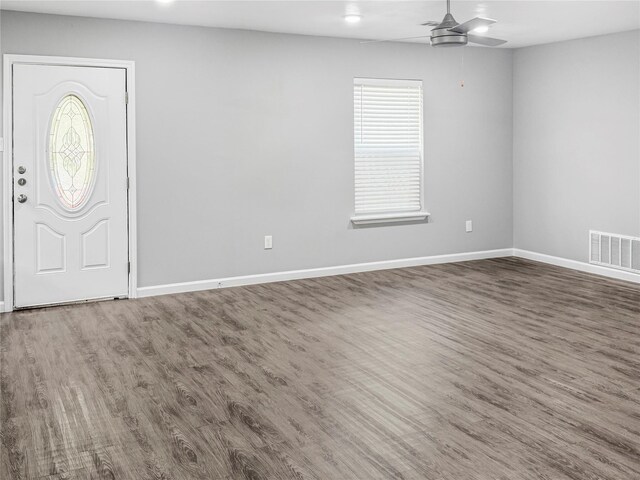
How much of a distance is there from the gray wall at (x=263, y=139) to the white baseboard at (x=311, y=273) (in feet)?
0.23

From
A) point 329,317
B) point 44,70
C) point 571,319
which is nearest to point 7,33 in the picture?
point 44,70

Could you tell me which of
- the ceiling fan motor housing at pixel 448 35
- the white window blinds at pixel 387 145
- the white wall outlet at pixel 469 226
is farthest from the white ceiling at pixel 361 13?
the white wall outlet at pixel 469 226

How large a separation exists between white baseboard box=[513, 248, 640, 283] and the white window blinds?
5.06ft

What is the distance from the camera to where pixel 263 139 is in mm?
6348

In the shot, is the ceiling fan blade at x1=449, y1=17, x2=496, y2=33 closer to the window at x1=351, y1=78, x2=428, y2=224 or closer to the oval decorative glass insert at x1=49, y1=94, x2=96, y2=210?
the window at x1=351, y1=78, x2=428, y2=224

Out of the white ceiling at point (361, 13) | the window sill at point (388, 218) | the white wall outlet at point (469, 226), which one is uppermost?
the white ceiling at point (361, 13)

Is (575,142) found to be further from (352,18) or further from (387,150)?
(352,18)

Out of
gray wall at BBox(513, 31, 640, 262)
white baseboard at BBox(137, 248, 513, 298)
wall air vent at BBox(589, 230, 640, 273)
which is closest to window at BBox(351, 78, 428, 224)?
white baseboard at BBox(137, 248, 513, 298)

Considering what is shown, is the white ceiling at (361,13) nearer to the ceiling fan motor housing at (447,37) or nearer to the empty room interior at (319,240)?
the empty room interior at (319,240)

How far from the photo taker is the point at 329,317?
5129mm

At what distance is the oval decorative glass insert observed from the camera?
5473 millimetres

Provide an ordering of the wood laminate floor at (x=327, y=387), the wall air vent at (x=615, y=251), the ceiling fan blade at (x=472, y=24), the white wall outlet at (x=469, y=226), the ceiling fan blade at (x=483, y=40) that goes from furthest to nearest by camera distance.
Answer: the white wall outlet at (x=469, y=226) → the wall air vent at (x=615, y=251) → the ceiling fan blade at (x=483, y=40) → the ceiling fan blade at (x=472, y=24) → the wood laminate floor at (x=327, y=387)

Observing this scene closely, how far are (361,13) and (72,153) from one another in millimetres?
2782

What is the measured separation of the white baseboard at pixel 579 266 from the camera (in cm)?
645
